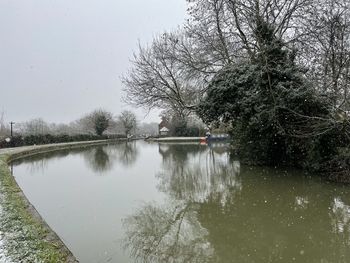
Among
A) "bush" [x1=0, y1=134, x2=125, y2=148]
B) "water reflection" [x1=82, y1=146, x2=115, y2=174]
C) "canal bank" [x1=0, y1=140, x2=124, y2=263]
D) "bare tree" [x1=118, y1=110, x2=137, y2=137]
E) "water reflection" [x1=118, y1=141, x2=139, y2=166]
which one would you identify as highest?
"bare tree" [x1=118, y1=110, x2=137, y2=137]

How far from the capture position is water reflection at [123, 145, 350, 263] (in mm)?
4980

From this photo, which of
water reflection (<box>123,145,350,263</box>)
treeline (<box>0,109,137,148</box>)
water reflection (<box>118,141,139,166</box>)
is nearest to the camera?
water reflection (<box>123,145,350,263</box>)

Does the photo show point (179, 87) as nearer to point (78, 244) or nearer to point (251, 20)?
point (251, 20)

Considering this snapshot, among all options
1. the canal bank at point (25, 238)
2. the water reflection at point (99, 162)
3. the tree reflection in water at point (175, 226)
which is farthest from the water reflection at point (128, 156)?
the canal bank at point (25, 238)

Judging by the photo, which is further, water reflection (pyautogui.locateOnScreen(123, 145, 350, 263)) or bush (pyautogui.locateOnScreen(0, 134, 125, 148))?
bush (pyautogui.locateOnScreen(0, 134, 125, 148))

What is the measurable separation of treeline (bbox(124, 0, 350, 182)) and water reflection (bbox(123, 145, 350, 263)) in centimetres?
202

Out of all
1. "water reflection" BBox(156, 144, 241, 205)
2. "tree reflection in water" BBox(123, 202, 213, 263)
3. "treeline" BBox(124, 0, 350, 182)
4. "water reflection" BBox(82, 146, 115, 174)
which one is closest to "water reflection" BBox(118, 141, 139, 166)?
"water reflection" BBox(82, 146, 115, 174)

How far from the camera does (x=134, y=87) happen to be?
19.1 meters

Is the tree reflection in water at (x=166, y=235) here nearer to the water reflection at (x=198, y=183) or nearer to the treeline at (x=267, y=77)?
the water reflection at (x=198, y=183)

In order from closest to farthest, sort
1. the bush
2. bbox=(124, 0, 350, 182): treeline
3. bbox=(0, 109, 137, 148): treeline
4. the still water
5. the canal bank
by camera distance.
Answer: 1. the canal bank
2. the still water
3. bbox=(124, 0, 350, 182): treeline
4. the bush
5. bbox=(0, 109, 137, 148): treeline

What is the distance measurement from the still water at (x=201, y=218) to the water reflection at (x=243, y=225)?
0.02 meters

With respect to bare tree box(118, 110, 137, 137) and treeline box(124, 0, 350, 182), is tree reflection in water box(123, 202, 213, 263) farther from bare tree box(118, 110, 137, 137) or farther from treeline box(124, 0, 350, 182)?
bare tree box(118, 110, 137, 137)

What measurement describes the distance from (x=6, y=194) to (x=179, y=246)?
546cm

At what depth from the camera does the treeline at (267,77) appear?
36.8ft
